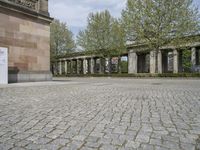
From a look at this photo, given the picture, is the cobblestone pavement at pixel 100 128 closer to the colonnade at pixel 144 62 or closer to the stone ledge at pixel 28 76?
the stone ledge at pixel 28 76

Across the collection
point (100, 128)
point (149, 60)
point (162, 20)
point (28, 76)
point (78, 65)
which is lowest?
point (100, 128)

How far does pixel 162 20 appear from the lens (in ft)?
101

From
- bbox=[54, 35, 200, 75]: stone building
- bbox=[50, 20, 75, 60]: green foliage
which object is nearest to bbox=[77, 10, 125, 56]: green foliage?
bbox=[54, 35, 200, 75]: stone building

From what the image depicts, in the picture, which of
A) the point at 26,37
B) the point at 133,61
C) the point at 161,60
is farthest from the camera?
the point at 133,61

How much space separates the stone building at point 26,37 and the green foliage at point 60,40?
3393 centimetres

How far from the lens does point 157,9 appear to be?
30.5 m

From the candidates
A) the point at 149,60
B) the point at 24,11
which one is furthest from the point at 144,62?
the point at 24,11

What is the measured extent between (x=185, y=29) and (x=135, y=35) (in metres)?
6.29

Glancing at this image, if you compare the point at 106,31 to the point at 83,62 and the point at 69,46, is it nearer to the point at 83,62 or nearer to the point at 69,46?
the point at 69,46

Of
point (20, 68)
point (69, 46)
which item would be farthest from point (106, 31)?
point (20, 68)

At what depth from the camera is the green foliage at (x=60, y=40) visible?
52.8 meters

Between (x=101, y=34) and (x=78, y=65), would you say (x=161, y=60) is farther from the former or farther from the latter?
(x=78, y=65)

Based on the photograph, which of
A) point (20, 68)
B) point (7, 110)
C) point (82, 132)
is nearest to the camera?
point (82, 132)

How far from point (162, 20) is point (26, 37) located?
19.3 m
